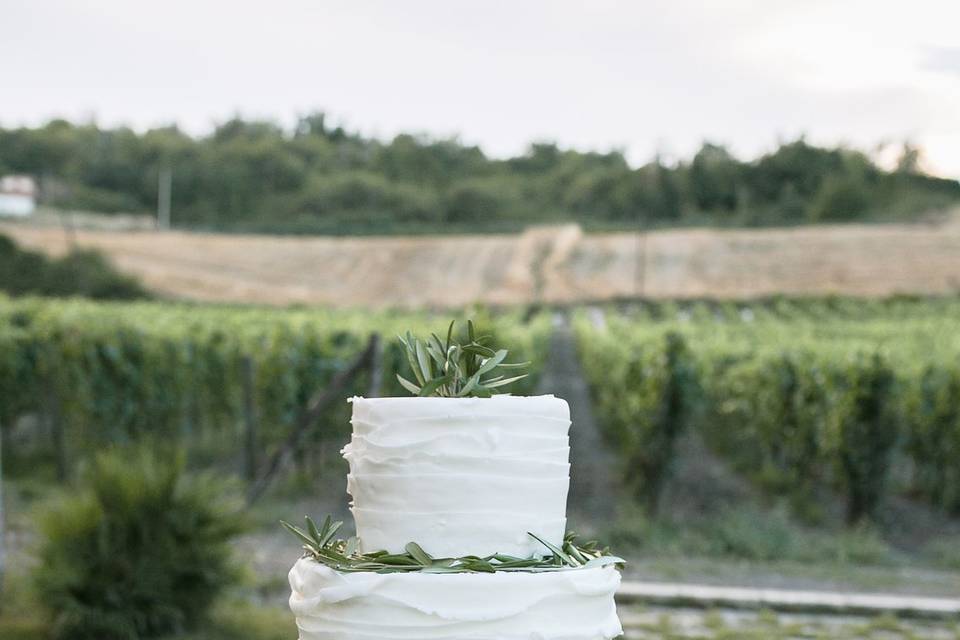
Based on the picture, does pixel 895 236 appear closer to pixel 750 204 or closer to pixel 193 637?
pixel 750 204

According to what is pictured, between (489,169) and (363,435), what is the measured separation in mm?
89778

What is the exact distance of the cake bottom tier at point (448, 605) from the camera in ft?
6.08

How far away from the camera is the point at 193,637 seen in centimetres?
562

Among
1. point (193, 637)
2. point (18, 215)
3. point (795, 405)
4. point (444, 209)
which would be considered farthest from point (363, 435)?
point (444, 209)

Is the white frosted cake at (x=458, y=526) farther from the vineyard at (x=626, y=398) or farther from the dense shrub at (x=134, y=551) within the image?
the vineyard at (x=626, y=398)

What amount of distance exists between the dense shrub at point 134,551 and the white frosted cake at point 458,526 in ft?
12.3

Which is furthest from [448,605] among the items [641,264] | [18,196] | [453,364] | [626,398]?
[18,196]

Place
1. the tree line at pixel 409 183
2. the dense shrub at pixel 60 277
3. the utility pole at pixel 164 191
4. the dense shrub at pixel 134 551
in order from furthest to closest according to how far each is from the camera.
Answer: the utility pole at pixel 164 191 → the tree line at pixel 409 183 → the dense shrub at pixel 60 277 → the dense shrub at pixel 134 551

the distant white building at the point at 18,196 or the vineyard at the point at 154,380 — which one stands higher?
the distant white building at the point at 18,196

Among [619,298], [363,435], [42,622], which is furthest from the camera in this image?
[619,298]

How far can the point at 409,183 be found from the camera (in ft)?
278

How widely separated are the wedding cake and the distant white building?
66.8m

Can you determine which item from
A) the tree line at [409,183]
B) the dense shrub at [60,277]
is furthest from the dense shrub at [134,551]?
the tree line at [409,183]

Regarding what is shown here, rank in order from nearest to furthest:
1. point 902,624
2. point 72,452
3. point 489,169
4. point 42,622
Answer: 1. point 42,622
2. point 902,624
3. point 72,452
4. point 489,169
